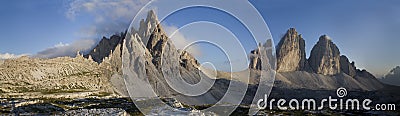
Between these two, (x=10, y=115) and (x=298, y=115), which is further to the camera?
(x=298, y=115)

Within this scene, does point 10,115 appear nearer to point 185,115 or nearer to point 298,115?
point 185,115

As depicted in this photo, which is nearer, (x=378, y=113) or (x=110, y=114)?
(x=110, y=114)

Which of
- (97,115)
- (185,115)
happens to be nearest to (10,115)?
(97,115)

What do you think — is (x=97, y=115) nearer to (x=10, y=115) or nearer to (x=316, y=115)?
(x=10, y=115)

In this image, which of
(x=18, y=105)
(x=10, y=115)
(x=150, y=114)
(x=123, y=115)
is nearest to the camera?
(x=123, y=115)

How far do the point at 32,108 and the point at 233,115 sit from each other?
62117 millimetres

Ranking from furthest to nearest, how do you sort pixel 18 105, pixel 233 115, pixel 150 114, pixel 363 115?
pixel 363 115, pixel 18 105, pixel 233 115, pixel 150 114

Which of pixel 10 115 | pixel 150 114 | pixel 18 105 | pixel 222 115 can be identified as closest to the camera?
pixel 150 114

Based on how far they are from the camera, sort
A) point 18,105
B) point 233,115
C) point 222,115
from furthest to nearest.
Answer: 1. point 18,105
2. point 233,115
3. point 222,115

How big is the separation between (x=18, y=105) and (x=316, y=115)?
332ft

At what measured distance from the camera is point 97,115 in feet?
219

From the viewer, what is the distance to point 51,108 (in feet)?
333

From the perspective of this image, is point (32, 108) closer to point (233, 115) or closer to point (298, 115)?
point (233, 115)

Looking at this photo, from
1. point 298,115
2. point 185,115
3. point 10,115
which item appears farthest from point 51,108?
point 298,115
